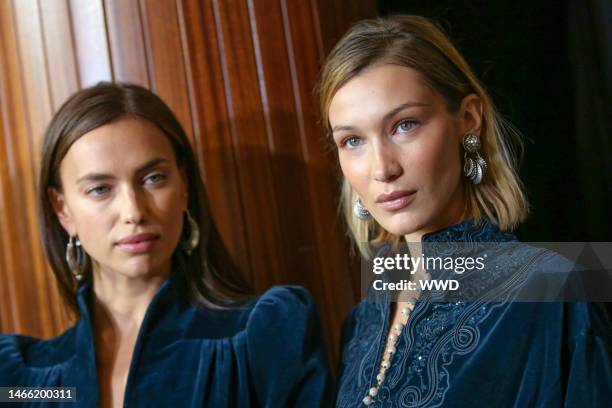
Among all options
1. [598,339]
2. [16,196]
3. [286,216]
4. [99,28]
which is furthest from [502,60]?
[16,196]

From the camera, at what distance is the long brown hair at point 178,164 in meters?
1.63

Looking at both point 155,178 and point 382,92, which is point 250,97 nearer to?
point 155,178

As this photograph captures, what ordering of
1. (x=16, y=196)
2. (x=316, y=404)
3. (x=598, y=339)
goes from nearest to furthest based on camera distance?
(x=598, y=339) < (x=316, y=404) < (x=16, y=196)

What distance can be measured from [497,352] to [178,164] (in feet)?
2.52

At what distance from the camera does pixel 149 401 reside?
1.52 meters

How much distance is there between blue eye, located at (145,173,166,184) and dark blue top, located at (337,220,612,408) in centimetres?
51

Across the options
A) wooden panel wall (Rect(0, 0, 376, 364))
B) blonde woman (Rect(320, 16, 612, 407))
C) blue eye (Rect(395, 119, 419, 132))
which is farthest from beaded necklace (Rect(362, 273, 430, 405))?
wooden panel wall (Rect(0, 0, 376, 364))

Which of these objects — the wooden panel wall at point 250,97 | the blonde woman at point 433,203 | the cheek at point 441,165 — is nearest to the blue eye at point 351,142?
the blonde woman at point 433,203

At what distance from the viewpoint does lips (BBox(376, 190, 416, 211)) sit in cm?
131

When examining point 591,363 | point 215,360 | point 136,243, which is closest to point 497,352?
point 591,363

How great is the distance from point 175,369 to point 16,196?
74 cm

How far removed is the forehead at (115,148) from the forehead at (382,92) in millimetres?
421

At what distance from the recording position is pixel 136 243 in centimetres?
157

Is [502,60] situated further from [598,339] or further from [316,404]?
[316,404]
